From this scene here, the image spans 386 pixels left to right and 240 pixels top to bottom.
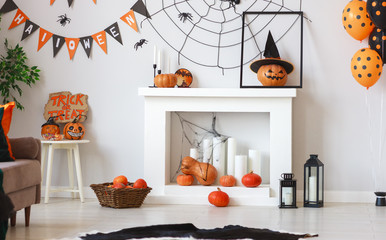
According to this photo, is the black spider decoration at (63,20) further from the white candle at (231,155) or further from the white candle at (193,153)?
the white candle at (231,155)

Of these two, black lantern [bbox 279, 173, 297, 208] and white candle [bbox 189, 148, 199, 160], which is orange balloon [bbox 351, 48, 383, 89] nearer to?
black lantern [bbox 279, 173, 297, 208]

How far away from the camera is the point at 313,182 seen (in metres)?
4.07

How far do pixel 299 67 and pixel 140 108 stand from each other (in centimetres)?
136

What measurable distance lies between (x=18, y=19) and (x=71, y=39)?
505 millimetres

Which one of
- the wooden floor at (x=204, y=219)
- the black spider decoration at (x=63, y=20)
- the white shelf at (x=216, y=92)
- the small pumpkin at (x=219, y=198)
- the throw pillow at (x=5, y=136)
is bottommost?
the wooden floor at (x=204, y=219)

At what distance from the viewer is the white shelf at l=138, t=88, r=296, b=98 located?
4.13 m

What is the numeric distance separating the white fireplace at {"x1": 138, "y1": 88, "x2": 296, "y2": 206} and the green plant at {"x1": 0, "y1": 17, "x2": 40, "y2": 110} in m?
1.00

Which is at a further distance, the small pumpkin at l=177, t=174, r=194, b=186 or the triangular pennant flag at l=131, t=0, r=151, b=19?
the triangular pennant flag at l=131, t=0, r=151, b=19

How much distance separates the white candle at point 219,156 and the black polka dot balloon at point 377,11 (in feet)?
4.86

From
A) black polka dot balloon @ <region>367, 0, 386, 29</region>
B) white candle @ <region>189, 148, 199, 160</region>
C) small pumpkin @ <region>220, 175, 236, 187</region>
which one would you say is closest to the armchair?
white candle @ <region>189, 148, 199, 160</region>

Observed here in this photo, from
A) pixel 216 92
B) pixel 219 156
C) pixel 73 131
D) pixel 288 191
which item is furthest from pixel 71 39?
pixel 288 191

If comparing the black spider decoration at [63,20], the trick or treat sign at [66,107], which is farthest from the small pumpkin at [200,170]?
the black spider decoration at [63,20]

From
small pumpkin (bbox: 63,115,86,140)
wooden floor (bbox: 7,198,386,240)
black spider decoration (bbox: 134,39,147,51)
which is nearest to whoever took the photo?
wooden floor (bbox: 7,198,386,240)

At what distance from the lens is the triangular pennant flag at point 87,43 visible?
4559 millimetres
